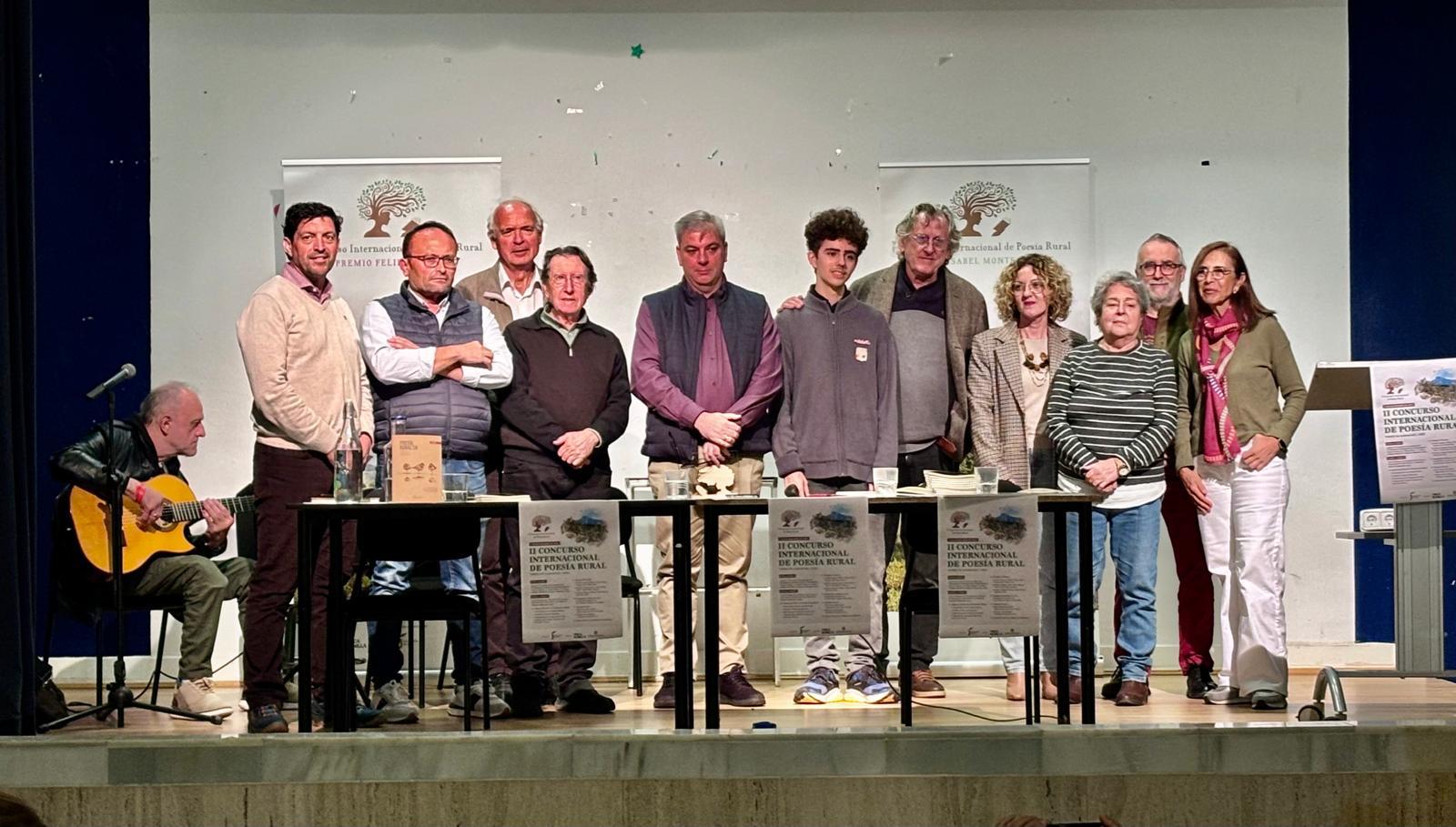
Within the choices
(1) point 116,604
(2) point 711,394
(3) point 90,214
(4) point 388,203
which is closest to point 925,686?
(2) point 711,394

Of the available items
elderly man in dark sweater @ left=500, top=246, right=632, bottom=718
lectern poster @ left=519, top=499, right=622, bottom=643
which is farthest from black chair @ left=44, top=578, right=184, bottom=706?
lectern poster @ left=519, top=499, right=622, bottom=643

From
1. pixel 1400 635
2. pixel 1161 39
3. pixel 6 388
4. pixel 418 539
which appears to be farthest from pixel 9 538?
pixel 1161 39

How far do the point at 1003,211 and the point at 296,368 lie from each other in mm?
3474

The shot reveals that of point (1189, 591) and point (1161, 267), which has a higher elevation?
point (1161, 267)

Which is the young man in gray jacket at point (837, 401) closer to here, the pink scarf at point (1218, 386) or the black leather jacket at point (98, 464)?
the pink scarf at point (1218, 386)

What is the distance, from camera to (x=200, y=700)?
5.89 metres

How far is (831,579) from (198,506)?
2.75 metres

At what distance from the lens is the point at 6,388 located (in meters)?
3.78

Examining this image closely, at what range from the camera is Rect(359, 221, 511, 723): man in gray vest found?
5598 mm

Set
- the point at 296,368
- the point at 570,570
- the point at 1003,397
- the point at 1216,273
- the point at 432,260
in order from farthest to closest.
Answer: the point at 1003,397, the point at 1216,273, the point at 432,260, the point at 296,368, the point at 570,570

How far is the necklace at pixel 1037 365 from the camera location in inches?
248

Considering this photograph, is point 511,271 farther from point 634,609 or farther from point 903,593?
point 903,593

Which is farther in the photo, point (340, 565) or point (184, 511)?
point (184, 511)

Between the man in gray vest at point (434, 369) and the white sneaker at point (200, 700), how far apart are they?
2.05 ft
